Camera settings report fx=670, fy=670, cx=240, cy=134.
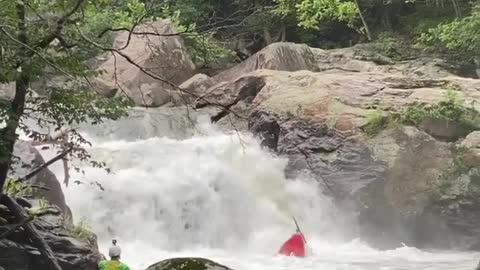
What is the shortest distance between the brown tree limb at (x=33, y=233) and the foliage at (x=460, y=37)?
14.2 metres

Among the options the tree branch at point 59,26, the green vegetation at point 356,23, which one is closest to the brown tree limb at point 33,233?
the tree branch at point 59,26

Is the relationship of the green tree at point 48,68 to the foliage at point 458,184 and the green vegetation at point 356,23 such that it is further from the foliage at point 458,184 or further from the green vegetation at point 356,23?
the green vegetation at point 356,23

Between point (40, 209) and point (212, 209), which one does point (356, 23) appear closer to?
point (212, 209)

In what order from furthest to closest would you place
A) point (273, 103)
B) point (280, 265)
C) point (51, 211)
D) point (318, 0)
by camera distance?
1. point (318, 0)
2. point (273, 103)
3. point (280, 265)
4. point (51, 211)

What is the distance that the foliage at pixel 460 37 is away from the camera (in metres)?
17.8

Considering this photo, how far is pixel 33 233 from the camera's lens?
6434mm

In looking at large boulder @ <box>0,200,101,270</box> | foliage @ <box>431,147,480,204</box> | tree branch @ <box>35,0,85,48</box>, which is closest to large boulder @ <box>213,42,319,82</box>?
foliage @ <box>431,147,480,204</box>

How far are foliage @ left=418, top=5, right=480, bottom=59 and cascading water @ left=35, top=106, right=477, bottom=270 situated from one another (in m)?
7.25

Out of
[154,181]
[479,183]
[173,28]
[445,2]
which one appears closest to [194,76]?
[173,28]

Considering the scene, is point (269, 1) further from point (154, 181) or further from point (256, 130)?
point (154, 181)

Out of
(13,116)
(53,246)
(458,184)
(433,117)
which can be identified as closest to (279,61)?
(433,117)

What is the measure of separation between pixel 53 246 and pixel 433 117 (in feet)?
28.4

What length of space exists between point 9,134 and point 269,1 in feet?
62.2

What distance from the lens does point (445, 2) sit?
928 inches
